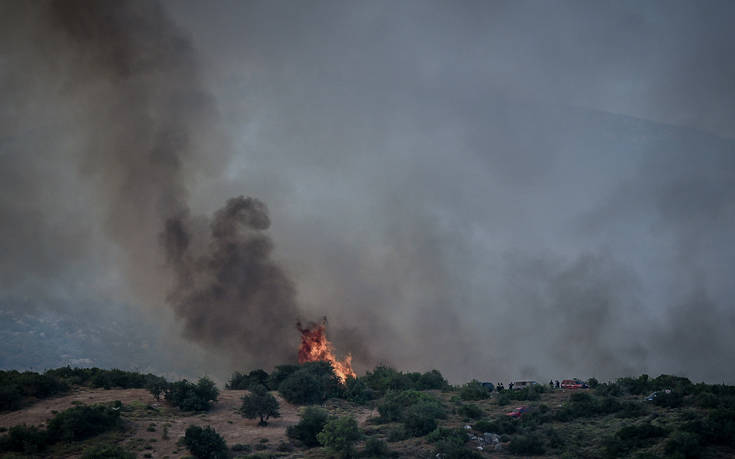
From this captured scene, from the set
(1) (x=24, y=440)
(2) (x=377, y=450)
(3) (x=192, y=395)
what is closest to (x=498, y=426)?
(2) (x=377, y=450)

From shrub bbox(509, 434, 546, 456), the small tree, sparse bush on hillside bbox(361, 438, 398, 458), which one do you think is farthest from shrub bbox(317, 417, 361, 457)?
shrub bbox(509, 434, 546, 456)

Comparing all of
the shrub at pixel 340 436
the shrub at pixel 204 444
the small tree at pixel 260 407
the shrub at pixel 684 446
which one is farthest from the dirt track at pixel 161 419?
the shrub at pixel 684 446

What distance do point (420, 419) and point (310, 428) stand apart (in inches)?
354

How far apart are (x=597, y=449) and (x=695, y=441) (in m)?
6.11

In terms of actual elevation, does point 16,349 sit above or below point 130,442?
above

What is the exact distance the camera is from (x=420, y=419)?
39.2 m

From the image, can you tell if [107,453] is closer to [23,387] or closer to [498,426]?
[23,387]

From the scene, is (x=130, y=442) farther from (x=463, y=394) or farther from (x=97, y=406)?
(x=463, y=394)

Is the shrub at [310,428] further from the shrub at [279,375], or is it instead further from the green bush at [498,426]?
the shrub at [279,375]

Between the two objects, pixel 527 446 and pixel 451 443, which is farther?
pixel 527 446

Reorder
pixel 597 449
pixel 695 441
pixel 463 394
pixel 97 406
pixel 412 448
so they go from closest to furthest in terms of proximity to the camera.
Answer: pixel 695 441, pixel 597 449, pixel 412 448, pixel 97 406, pixel 463 394

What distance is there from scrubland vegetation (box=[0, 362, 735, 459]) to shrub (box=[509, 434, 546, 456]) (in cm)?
7

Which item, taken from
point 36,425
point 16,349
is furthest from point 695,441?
point 16,349

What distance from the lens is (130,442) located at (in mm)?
35844
